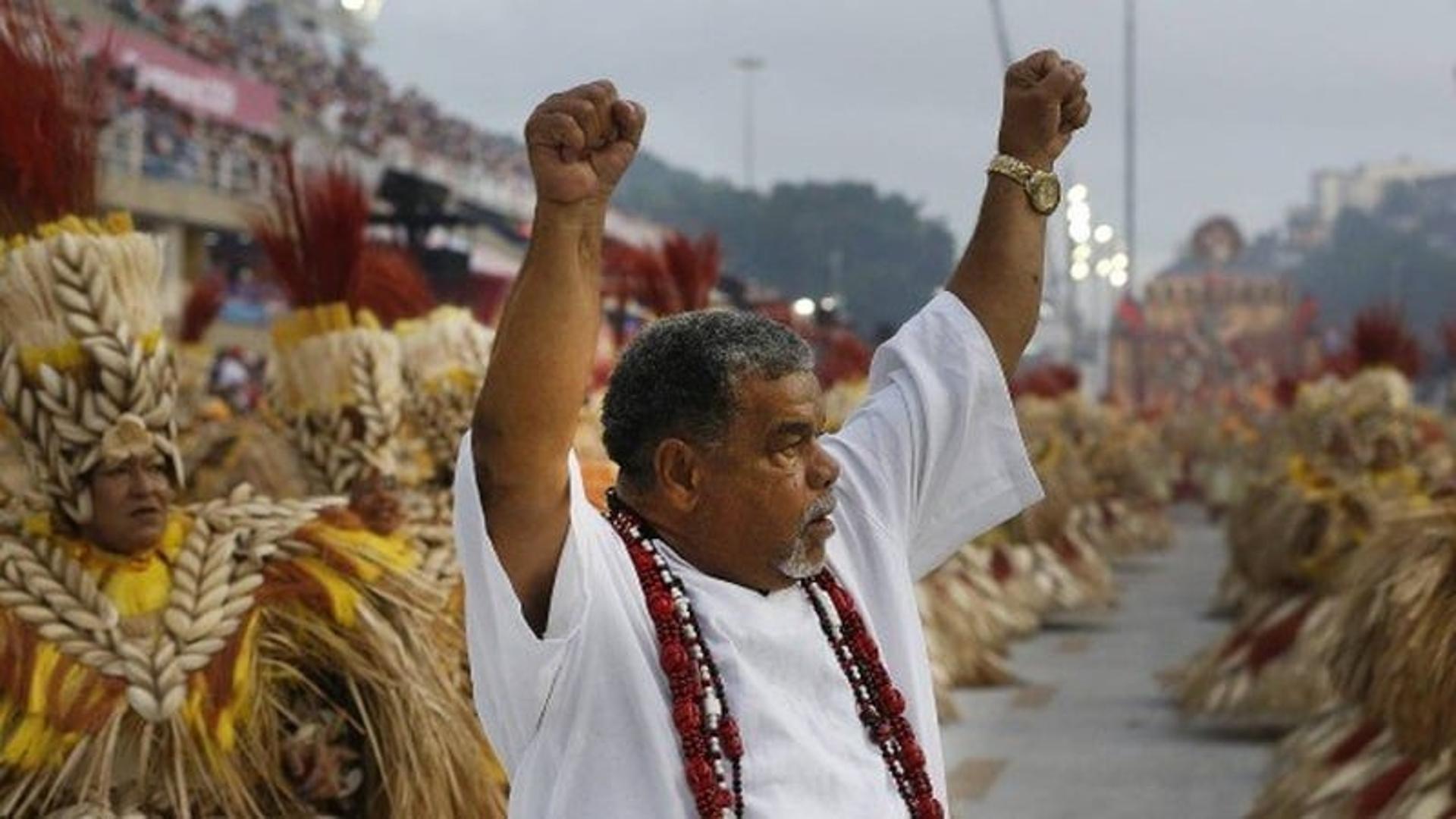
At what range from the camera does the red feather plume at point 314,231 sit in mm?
5789

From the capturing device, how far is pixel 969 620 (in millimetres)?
11812

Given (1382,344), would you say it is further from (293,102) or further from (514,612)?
(293,102)

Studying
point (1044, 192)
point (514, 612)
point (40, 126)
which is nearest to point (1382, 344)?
point (40, 126)

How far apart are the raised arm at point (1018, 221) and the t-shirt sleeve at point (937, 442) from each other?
0.13 feet

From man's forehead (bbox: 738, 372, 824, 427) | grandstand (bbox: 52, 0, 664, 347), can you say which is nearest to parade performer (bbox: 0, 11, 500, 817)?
man's forehead (bbox: 738, 372, 824, 427)

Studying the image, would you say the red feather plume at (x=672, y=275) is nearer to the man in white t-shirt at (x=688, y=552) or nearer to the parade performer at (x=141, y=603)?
the parade performer at (x=141, y=603)

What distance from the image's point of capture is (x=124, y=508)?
13.0ft

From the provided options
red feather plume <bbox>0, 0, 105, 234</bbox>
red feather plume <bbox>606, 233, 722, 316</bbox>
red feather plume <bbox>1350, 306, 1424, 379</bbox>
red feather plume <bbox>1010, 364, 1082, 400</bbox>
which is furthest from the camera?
red feather plume <bbox>1010, 364, 1082, 400</bbox>

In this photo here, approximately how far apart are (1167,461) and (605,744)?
3011 cm

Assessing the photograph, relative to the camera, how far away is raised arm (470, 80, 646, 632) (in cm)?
240

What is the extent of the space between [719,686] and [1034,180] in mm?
799

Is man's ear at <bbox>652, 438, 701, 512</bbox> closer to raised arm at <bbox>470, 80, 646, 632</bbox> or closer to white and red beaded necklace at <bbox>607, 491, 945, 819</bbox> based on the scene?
white and red beaded necklace at <bbox>607, 491, 945, 819</bbox>

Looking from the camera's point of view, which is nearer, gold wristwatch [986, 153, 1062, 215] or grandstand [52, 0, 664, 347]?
gold wristwatch [986, 153, 1062, 215]

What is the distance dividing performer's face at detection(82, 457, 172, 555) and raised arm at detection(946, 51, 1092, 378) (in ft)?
4.93
